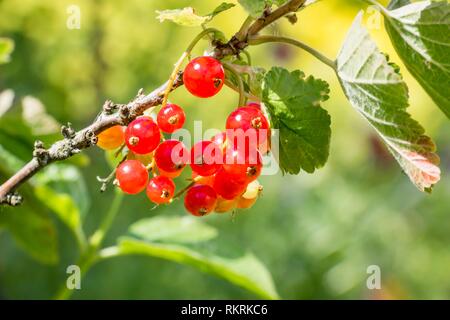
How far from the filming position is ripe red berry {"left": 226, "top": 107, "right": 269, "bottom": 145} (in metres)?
0.90

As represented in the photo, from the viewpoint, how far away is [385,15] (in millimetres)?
991

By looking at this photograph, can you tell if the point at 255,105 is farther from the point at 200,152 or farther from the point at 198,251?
Result: the point at 198,251

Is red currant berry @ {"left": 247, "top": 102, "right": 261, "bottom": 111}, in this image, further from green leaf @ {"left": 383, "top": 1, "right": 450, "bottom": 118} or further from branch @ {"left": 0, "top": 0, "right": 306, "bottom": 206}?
green leaf @ {"left": 383, "top": 1, "right": 450, "bottom": 118}

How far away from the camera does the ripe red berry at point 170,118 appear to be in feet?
2.98

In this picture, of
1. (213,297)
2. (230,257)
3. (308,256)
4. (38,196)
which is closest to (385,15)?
(230,257)

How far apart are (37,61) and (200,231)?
4.58 ft

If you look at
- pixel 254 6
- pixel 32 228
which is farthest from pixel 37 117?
pixel 254 6

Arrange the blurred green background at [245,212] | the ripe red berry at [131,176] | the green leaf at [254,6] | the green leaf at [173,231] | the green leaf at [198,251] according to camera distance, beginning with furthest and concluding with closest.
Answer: the blurred green background at [245,212]
the green leaf at [173,231]
the green leaf at [198,251]
the ripe red berry at [131,176]
the green leaf at [254,6]

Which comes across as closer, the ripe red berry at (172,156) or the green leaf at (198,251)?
the ripe red berry at (172,156)

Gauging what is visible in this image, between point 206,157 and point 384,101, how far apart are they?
0.79 ft

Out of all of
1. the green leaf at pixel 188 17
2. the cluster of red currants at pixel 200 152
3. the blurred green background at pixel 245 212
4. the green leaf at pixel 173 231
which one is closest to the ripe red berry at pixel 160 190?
the cluster of red currants at pixel 200 152

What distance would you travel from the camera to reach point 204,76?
2.92ft

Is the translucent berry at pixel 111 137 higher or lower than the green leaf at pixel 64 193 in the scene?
lower

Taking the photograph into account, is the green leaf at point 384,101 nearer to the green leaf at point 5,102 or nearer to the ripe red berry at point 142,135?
the ripe red berry at point 142,135
